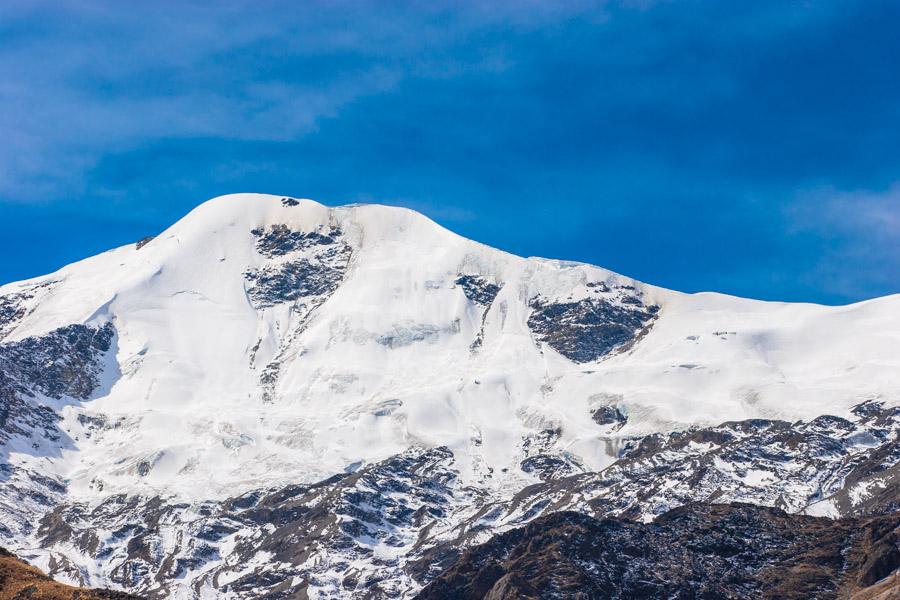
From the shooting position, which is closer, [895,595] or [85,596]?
[85,596]

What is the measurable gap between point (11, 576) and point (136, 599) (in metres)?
11.1

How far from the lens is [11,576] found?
5463 inches

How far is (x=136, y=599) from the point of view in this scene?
140 meters

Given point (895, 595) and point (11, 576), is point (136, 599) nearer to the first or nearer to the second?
point (11, 576)

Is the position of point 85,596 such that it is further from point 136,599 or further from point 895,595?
point 895,595

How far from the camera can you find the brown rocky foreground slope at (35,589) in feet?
431

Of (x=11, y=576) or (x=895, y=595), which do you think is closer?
(x=11, y=576)

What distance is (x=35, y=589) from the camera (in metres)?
133

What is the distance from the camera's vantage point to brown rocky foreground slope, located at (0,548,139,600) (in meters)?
132

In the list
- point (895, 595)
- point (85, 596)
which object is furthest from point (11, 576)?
point (895, 595)

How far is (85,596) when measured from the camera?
132 m

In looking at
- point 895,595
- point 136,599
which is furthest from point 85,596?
point 895,595

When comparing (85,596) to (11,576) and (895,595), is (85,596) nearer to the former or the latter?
(11,576)

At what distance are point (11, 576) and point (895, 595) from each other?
113 m
